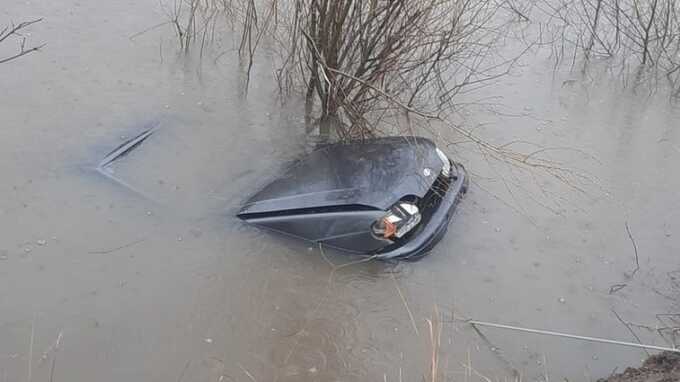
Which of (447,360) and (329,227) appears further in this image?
(329,227)

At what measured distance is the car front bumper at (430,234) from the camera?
5.90m

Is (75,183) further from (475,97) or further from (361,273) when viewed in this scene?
(475,97)

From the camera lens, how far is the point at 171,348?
17.1 feet

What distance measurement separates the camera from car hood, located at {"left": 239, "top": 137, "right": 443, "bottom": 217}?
5863mm

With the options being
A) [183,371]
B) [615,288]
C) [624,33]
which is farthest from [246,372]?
[624,33]

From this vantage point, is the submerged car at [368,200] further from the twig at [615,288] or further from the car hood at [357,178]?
the twig at [615,288]

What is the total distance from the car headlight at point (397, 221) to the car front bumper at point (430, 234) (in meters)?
0.13

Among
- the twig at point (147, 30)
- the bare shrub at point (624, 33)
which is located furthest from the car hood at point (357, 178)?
the bare shrub at point (624, 33)

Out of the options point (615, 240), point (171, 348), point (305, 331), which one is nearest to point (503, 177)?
point (615, 240)

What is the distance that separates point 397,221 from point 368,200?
25 centimetres

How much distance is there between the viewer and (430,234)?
5969 millimetres

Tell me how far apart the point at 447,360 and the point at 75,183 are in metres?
3.29

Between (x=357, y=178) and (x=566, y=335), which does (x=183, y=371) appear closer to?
(x=357, y=178)

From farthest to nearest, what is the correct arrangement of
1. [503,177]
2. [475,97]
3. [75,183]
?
[475,97]
[503,177]
[75,183]
